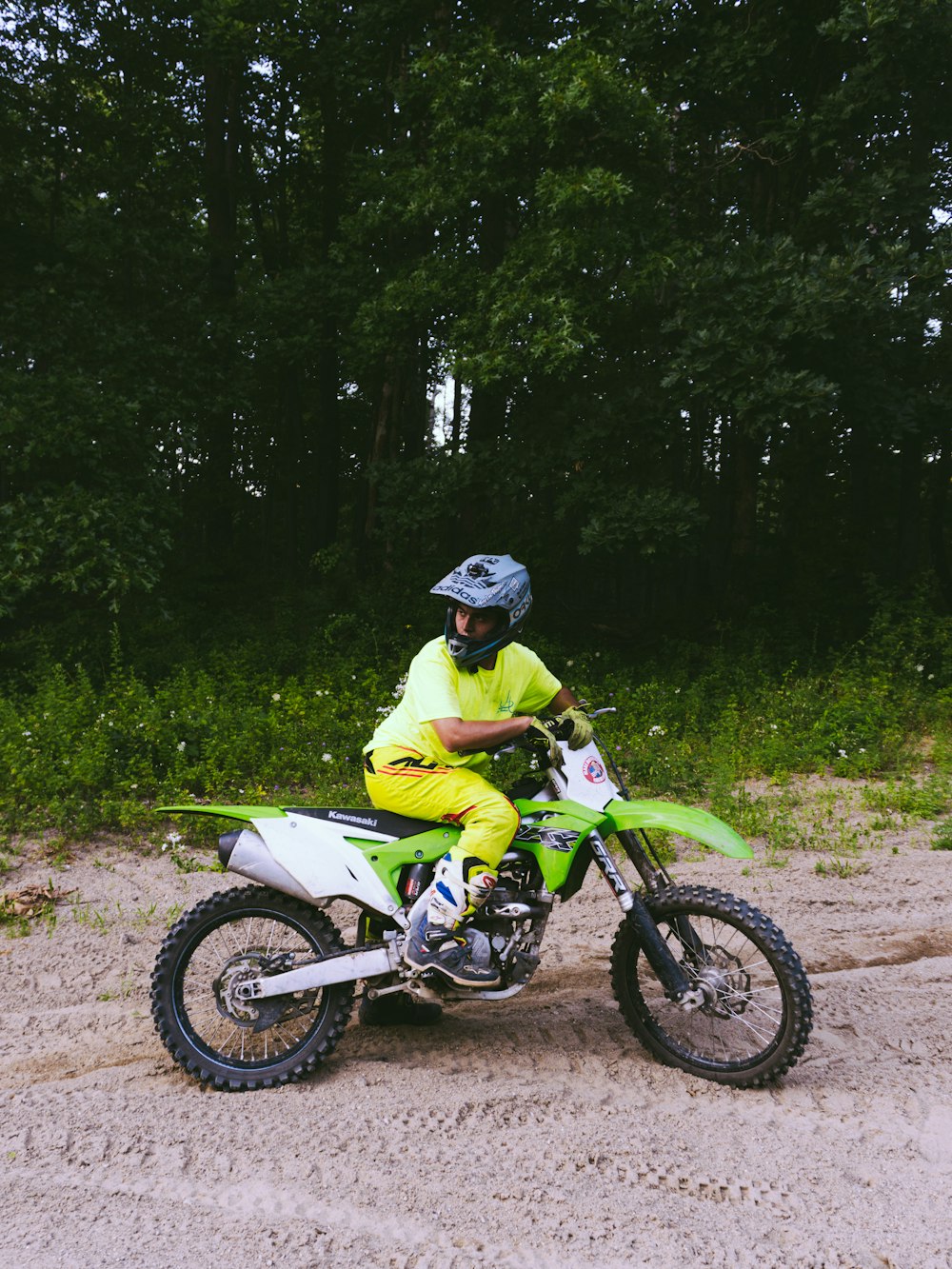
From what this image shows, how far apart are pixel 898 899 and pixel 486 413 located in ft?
29.0

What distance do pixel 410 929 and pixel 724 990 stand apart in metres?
1.31

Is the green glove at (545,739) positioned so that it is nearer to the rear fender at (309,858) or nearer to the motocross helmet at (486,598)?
the motocross helmet at (486,598)

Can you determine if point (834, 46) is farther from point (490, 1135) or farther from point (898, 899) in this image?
point (490, 1135)

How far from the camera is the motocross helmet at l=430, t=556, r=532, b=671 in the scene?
3391 mm

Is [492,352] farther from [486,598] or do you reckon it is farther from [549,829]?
[549,829]

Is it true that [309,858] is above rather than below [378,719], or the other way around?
above

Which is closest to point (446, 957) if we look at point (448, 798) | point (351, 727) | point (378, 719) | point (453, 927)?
point (453, 927)

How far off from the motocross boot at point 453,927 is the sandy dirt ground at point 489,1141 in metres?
0.45

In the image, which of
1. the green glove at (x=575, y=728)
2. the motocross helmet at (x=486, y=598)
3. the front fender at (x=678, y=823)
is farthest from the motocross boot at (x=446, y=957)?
the motocross helmet at (x=486, y=598)

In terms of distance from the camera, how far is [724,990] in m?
3.47

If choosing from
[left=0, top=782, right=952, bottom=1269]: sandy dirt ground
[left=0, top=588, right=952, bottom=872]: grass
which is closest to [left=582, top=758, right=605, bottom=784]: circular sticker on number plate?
[left=0, top=782, right=952, bottom=1269]: sandy dirt ground

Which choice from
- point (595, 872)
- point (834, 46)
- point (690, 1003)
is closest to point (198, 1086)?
point (690, 1003)

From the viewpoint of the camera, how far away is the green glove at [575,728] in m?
3.45

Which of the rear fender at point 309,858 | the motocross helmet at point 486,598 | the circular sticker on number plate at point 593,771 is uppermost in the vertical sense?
the motocross helmet at point 486,598
